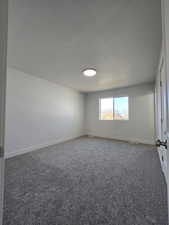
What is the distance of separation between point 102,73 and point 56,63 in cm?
140

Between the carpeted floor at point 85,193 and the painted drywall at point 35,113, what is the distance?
30.3 inches

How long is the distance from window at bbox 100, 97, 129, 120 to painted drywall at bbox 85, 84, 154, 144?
0.19 meters

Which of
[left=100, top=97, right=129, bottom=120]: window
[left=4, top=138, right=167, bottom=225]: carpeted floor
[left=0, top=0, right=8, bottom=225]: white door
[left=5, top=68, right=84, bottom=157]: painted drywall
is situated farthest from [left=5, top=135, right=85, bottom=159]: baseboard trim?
[left=0, top=0, right=8, bottom=225]: white door

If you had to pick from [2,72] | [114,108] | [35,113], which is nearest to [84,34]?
[2,72]

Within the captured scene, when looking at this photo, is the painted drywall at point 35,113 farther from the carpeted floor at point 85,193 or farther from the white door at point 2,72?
the white door at point 2,72

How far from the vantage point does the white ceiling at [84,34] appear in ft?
4.33

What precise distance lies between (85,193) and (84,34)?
2504mm

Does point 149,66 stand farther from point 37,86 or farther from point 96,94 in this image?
point 37,86

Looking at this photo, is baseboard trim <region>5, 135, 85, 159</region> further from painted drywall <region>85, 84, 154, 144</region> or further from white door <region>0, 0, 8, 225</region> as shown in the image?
white door <region>0, 0, 8, 225</region>

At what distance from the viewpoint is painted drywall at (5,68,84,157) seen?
2.97 m

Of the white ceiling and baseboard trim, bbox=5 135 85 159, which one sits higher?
the white ceiling

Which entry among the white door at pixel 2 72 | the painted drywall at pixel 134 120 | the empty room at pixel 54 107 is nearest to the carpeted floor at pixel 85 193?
the empty room at pixel 54 107

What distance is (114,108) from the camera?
5.23 meters

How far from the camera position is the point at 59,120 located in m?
4.48
